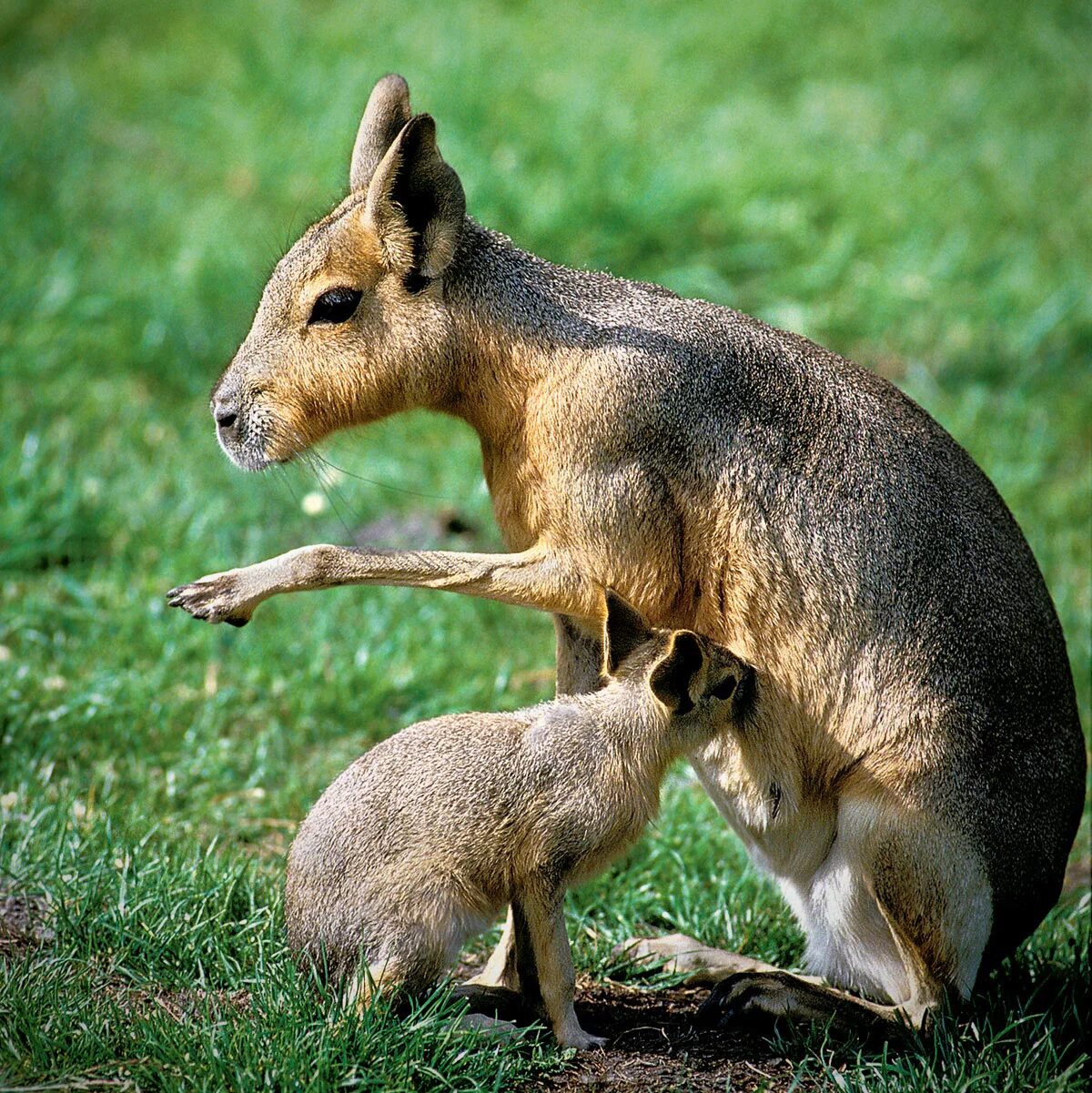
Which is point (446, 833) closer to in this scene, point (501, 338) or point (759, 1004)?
point (759, 1004)

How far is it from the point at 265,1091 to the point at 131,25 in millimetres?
9317

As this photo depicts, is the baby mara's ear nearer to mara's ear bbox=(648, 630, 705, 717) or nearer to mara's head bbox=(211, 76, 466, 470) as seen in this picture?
mara's ear bbox=(648, 630, 705, 717)

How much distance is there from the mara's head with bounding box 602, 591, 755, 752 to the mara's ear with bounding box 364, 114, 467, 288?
3.12ft

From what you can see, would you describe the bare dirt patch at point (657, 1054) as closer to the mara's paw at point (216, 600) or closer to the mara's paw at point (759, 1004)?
the mara's paw at point (759, 1004)

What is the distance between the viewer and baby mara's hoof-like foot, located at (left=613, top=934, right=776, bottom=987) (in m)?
4.15

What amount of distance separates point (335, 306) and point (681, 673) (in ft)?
4.11

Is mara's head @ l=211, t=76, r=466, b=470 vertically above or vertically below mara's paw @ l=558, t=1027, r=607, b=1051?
above

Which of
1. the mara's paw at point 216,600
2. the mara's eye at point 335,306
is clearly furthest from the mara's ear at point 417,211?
the mara's paw at point 216,600

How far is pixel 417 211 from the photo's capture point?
3859mm

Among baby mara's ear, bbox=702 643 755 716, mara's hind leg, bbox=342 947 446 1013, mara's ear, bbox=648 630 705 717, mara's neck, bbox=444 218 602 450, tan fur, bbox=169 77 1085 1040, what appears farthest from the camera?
mara's neck, bbox=444 218 602 450

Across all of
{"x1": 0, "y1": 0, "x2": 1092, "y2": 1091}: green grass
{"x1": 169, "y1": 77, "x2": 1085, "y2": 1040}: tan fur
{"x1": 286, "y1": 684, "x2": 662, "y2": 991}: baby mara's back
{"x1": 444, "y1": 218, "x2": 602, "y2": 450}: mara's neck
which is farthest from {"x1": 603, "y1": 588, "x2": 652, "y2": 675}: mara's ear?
{"x1": 0, "y1": 0, "x2": 1092, "y2": 1091}: green grass

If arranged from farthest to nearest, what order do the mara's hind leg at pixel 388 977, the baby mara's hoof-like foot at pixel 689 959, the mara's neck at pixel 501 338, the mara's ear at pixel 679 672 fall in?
the baby mara's hoof-like foot at pixel 689 959, the mara's neck at pixel 501 338, the mara's ear at pixel 679 672, the mara's hind leg at pixel 388 977

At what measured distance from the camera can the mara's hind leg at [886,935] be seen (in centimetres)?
372

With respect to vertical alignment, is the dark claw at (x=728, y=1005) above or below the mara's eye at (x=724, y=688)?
below
